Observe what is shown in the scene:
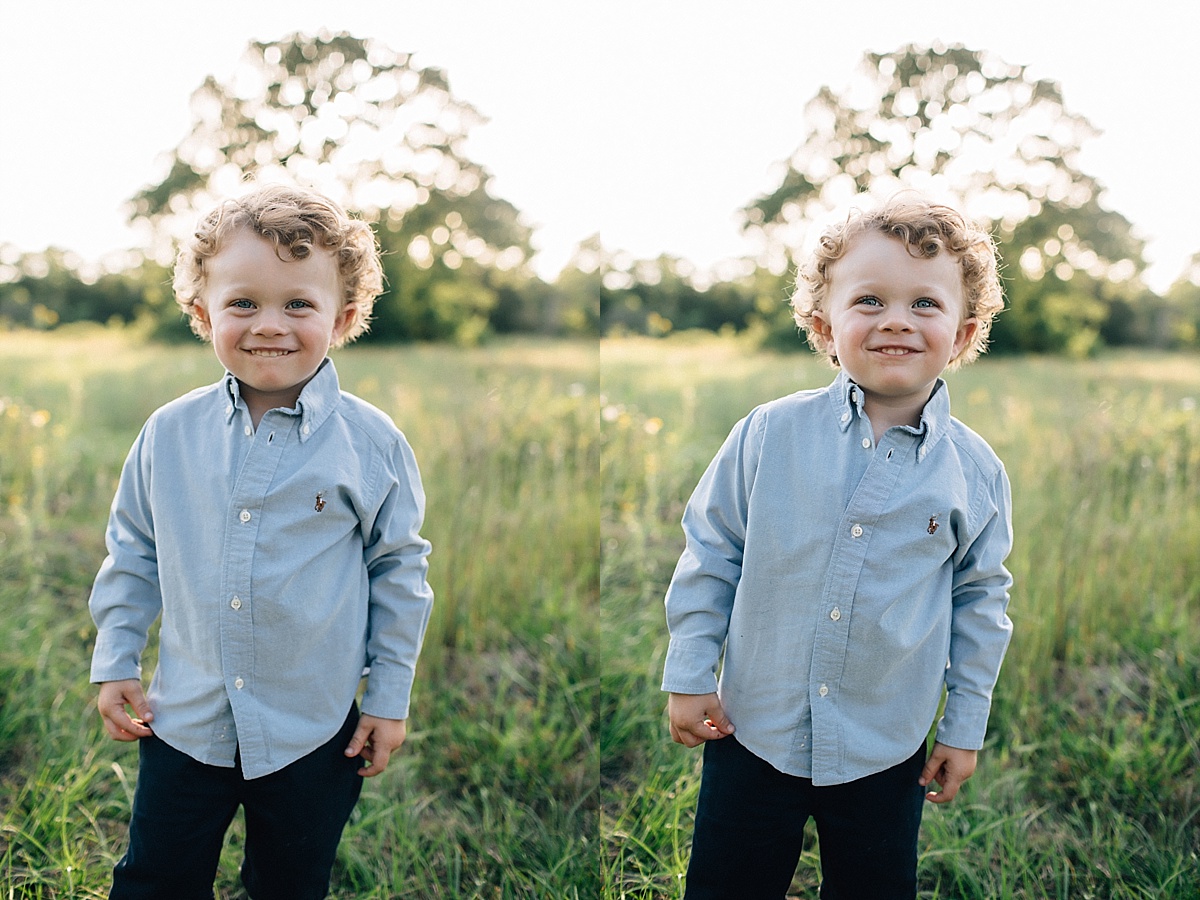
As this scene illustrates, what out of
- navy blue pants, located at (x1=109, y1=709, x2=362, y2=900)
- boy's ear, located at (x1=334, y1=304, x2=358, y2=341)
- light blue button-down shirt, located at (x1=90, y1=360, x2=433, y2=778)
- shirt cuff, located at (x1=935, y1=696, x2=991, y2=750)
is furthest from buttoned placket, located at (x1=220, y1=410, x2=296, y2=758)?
shirt cuff, located at (x1=935, y1=696, x2=991, y2=750)

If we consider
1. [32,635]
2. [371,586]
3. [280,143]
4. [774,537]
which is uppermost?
[280,143]

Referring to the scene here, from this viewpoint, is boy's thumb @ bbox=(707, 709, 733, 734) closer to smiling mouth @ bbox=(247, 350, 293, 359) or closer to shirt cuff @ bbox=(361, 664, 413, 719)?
shirt cuff @ bbox=(361, 664, 413, 719)

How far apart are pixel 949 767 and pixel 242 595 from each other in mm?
1178

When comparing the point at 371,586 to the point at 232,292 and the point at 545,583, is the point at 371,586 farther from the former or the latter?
the point at 545,583

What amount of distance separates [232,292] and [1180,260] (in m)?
2.70

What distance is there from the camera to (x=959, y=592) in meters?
1.55

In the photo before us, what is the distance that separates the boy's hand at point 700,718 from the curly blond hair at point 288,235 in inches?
34.7

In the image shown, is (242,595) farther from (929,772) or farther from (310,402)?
(929,772)

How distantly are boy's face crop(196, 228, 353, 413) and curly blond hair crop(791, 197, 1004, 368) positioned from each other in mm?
844

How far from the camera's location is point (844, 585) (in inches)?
57.3

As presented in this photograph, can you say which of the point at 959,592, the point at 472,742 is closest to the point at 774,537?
the point at 959,592

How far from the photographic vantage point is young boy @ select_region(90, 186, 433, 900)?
150cm

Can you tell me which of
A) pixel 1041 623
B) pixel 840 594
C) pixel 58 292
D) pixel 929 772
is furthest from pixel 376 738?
pixel 58 292

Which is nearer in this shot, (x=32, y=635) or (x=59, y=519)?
(x=32, y=635)
